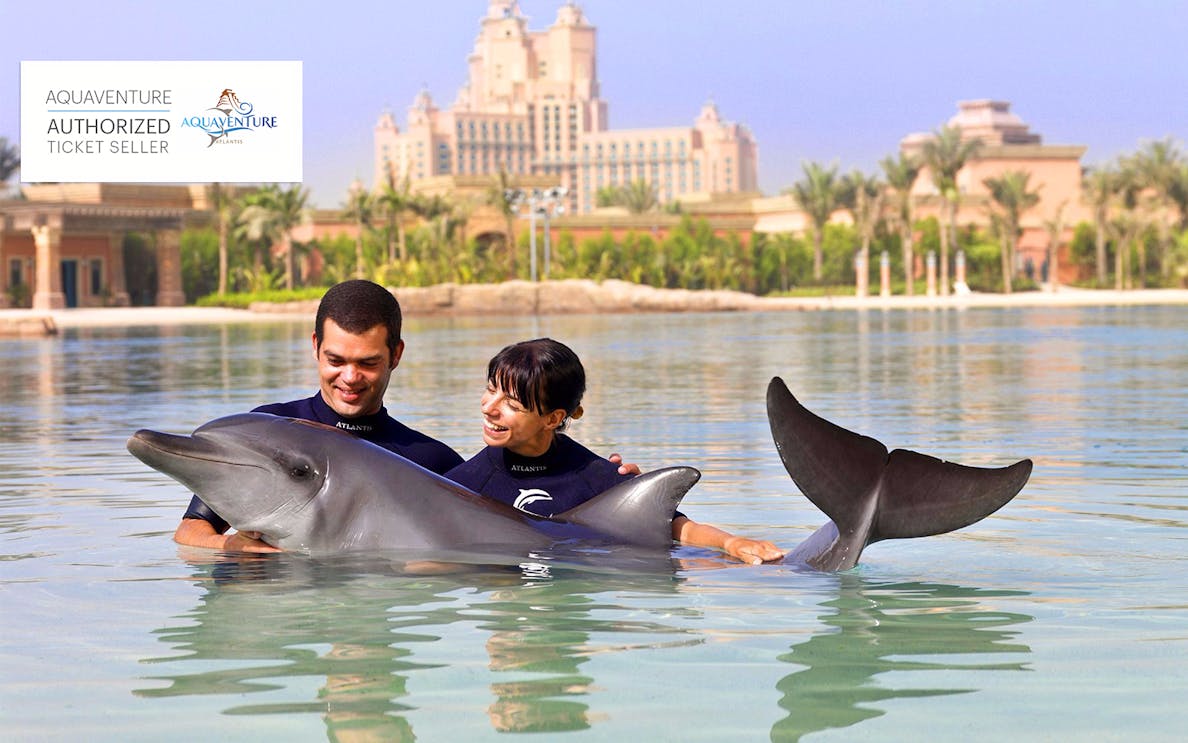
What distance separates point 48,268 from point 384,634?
185 feet

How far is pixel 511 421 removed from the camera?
510 centimetres

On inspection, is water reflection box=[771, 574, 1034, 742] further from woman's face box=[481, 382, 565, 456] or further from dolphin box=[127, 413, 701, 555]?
woman's face box=[481, 382, 565, 456]

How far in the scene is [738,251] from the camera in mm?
74438

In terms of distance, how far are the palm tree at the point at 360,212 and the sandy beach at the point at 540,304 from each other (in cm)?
731

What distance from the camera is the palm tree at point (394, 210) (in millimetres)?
65188

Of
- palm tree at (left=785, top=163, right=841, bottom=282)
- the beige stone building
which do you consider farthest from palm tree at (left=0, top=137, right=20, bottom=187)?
palm tree at (left=785, top=163, right=841, bottom=282)

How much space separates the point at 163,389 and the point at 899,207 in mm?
57314

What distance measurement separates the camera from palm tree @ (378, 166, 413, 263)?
65188 millimetres

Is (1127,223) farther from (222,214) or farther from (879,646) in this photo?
(879,646)

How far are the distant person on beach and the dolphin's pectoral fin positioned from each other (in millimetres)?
951

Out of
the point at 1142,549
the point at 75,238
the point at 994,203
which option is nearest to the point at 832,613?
the point at 1142,549

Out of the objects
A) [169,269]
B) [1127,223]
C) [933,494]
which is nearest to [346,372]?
[933,494]

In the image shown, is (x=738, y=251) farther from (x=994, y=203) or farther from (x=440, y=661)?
(x=440, y=661)

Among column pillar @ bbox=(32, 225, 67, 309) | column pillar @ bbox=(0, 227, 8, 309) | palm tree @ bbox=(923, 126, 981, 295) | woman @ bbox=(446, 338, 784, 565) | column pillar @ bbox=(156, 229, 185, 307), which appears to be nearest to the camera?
woman @ bbox=(446, 338, 784, 565)
